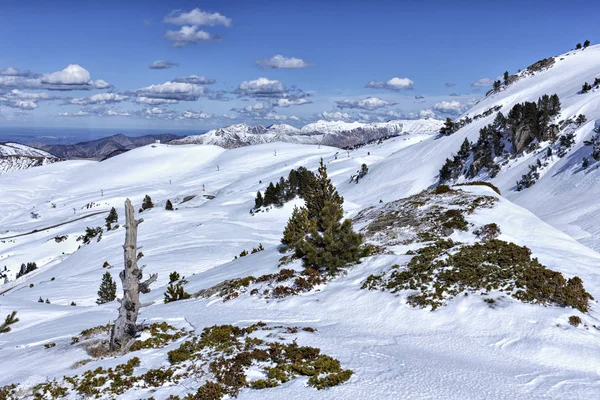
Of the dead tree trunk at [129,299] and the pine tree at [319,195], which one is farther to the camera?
the pine tree at [319,195]

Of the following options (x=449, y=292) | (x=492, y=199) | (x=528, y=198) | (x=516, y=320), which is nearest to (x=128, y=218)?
(x=449, y=292)

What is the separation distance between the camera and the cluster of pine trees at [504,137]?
57594 mm

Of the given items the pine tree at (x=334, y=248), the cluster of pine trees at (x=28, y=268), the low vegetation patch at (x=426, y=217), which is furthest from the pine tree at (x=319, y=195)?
the cluster of pine trees at (x=28, y=268)

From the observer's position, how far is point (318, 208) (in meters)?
28.8

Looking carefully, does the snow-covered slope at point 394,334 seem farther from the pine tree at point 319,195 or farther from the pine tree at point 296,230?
the pine tree at point 319,195

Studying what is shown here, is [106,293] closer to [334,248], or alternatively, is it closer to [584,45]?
[334,248]

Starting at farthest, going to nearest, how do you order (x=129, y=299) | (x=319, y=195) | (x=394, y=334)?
(x=319, y=195) → (x=129, y=299) → (x=394, y=334)

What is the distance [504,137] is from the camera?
2542 inches

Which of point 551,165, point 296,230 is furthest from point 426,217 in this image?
point 551,165

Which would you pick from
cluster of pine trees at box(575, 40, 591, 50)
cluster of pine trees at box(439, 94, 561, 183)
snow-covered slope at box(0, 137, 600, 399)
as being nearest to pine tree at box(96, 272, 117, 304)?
snow-covered slope at box(0, 137, 600, 399)

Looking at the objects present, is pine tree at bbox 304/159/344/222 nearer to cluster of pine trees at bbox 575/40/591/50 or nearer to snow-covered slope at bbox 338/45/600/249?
snow-covered slope at bbox 338/45/600/249

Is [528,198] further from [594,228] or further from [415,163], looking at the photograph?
[415,163]

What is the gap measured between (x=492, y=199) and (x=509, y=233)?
586cm

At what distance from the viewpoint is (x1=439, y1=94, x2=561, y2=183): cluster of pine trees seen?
57594mm
